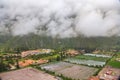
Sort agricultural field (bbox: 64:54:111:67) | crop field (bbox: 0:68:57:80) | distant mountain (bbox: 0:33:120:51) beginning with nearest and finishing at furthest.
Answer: crop field (bbox: 0:68:57:80) → agricultural field (bbox: 64:54:111:67) → distant mountain (bbox: 0:33:120:51)

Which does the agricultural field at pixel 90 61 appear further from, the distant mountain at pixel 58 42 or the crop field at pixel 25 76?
the distant mountain at pixel 58 42

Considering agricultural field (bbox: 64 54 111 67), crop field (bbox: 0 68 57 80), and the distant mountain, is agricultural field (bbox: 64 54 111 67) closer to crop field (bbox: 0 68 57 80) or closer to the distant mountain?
crop field (bbox: 0 68 57 80)

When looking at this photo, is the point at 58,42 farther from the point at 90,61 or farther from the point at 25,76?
the point at 25,76

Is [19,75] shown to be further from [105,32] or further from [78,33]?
[105,32]

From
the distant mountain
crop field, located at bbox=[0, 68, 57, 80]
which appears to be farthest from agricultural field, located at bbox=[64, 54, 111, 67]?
the distant mountain

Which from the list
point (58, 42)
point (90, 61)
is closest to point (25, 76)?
point (90, 61)

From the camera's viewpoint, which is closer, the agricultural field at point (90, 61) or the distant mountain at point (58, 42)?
the agricultural field at point (90, 61)

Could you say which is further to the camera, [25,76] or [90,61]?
[90,61]

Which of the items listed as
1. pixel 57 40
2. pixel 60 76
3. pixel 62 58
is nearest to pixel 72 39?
pixel 57 40

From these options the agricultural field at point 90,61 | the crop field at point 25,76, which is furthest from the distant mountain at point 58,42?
the crop field at point 25,76

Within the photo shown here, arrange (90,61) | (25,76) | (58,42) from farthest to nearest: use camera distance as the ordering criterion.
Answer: (58,42) → (90,61) → (25,76)

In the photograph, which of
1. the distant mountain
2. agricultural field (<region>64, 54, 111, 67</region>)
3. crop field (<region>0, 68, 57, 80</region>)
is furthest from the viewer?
the distant mountain
